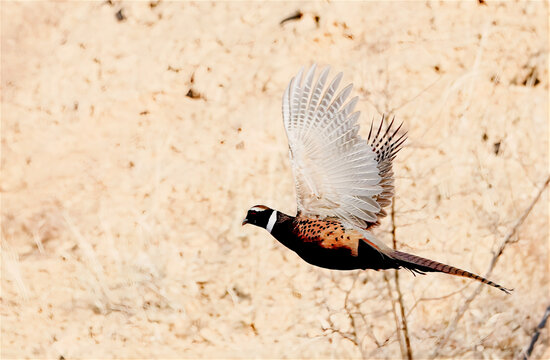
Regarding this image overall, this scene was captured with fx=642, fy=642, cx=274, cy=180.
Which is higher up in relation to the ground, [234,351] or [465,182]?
[465,182]

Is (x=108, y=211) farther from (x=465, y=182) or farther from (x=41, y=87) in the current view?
(x=465, y=182)

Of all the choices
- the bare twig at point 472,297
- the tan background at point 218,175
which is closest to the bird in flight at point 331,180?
the tan background at point 218,175

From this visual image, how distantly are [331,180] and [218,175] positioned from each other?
49.6 inches

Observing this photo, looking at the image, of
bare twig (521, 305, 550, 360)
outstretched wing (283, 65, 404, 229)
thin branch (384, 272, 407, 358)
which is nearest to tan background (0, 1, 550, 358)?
thin branch (384, 272, 407, 358)

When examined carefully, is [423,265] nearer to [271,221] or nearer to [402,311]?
[271,221]

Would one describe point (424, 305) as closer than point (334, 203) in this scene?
No

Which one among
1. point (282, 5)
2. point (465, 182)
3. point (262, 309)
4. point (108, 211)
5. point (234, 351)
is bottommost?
point (234, 351)

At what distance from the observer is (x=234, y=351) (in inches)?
154

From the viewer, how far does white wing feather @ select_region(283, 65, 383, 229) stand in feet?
8.93

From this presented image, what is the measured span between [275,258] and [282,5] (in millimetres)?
1555

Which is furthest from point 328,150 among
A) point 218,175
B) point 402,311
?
point 402,311

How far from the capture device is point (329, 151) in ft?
9.01

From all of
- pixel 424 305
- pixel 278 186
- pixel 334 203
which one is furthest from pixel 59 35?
pixel 424 305

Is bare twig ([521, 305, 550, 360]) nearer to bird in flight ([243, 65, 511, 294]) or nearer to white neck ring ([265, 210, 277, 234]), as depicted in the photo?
bird in flight ([243, 65, 511, 294])
